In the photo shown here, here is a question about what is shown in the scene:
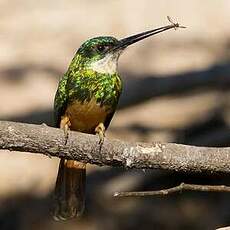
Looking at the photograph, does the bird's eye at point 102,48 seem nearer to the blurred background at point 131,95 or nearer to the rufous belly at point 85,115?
the rufous belly at point 85,115

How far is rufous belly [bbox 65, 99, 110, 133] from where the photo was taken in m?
3.33

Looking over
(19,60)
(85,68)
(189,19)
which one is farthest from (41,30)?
(85,68)

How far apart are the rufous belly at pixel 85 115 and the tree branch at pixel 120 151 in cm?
67

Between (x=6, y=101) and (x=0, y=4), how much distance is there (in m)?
2.40

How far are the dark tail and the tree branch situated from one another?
0.46m

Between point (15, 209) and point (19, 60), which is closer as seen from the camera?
point (15, 209)

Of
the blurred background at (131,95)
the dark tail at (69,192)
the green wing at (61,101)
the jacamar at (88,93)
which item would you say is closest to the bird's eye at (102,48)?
the jacamar at (88,93)

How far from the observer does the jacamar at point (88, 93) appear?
3.29 m

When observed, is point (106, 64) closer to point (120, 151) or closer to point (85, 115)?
point (85, 115)

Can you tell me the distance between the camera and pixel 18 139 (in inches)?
101

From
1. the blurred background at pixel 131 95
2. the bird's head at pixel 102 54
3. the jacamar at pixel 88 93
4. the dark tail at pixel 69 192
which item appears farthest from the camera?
the blurred background at pixel 131 95

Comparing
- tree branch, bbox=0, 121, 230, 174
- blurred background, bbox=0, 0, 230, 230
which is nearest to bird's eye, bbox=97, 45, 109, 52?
tree branch, bbox=0, 121, 230, 174

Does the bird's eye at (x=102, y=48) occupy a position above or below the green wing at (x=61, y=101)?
above

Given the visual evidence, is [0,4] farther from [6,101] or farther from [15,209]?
[15,209]
